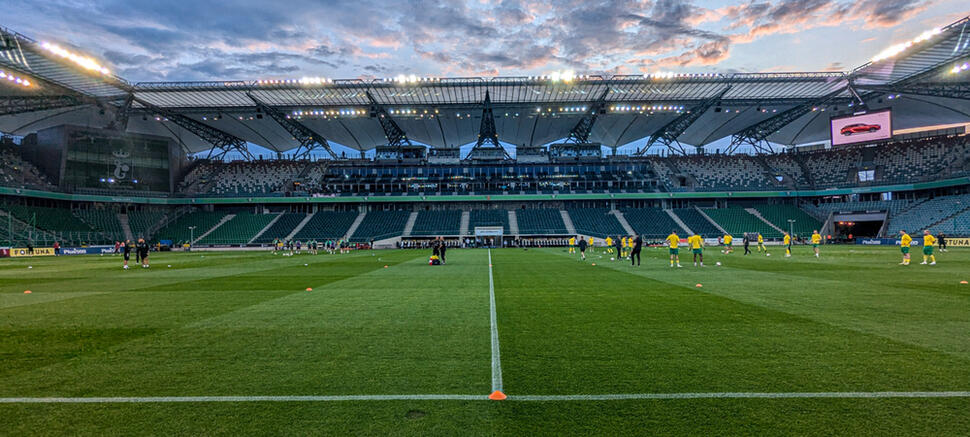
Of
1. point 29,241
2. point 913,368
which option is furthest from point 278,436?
point 29,241

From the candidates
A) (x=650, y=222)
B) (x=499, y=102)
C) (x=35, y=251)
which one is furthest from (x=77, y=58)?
(x=650, y=222)

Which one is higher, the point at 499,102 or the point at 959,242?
the point at 499,102

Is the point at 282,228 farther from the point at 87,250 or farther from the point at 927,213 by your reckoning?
the point at 927,213

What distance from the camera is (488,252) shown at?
139 ft

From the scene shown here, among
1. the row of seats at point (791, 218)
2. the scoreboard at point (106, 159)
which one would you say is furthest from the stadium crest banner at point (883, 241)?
the scoreboard at point (106, 159)

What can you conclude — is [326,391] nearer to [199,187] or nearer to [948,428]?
[948,428]

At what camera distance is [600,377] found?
5.06m

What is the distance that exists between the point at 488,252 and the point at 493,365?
1447 inches

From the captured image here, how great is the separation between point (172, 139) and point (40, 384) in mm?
71655

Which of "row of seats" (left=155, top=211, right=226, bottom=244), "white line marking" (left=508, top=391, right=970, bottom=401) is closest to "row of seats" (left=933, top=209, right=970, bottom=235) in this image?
"white line marking" (left=508, top=391, right=970, bottom=401)

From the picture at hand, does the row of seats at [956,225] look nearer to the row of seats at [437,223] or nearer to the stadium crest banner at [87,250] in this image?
the row of seats at [437,223]

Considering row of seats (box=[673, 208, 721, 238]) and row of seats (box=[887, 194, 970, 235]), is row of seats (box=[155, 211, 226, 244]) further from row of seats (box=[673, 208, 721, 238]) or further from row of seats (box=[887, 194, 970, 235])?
row of seats (box=[887, 194, 970, 235])

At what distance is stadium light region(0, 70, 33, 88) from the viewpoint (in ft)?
129

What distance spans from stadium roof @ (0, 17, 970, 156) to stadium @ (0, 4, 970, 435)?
46 cm
